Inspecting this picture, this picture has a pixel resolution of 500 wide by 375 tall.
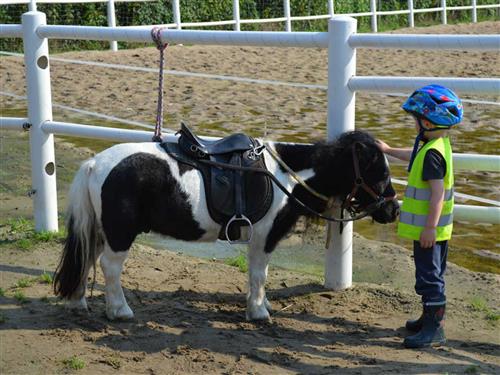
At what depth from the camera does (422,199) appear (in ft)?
13.9

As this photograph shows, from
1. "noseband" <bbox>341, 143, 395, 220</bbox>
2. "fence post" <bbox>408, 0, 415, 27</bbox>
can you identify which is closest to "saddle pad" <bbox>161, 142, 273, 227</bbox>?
"noseband" <bbox>341, 143, 395, 220</bbox>

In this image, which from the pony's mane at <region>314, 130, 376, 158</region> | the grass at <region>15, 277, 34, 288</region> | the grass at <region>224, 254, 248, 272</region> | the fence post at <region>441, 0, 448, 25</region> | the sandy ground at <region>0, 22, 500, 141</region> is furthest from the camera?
the fence post at <region>441, 0, 448, 25</region>

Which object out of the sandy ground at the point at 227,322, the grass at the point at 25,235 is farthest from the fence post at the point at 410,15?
the grass at the point at 25,235

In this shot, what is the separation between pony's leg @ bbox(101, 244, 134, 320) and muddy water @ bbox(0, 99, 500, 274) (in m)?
1.33

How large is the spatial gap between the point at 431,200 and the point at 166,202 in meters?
1.32

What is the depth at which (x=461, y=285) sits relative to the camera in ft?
17.6

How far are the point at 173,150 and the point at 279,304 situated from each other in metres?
1.11

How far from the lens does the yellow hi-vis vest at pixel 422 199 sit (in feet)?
13.9

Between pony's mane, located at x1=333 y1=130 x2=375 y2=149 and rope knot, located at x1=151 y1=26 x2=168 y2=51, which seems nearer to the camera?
pony's mane, located at x1=333 y1=130 x2=375 y2=149

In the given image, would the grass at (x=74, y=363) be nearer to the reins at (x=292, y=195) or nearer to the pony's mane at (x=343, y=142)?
the reins at (x=292, y=195)

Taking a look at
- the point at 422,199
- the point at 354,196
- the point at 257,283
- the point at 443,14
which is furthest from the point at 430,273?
the point at 443,14

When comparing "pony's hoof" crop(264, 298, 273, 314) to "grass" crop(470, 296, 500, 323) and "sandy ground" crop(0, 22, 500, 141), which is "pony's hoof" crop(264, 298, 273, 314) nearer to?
"grass" crop(470, 296, 500, 323)

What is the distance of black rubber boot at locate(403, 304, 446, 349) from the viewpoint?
4.31 metres

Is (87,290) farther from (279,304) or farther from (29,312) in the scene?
(279,304)
